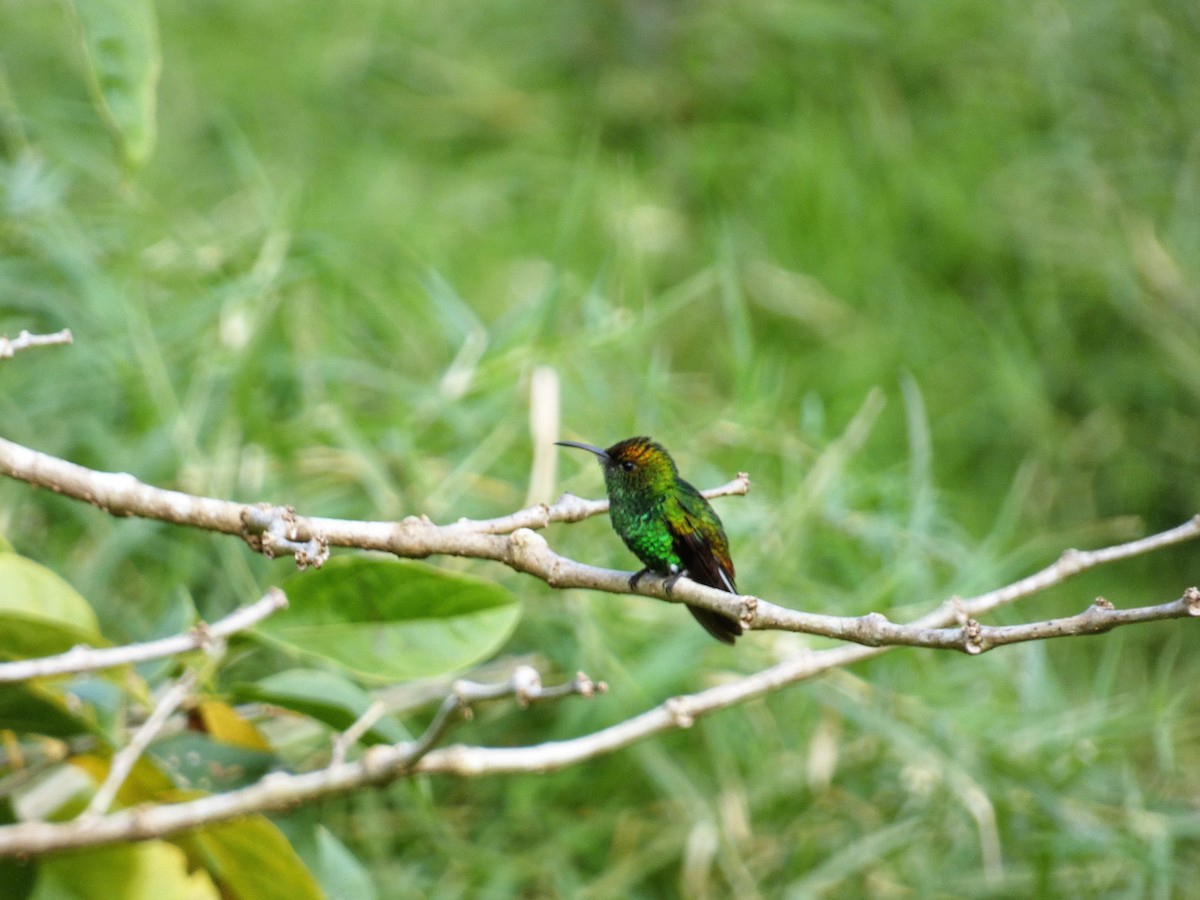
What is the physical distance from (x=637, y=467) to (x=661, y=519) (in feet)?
0.24

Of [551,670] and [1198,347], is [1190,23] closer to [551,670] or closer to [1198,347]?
[1198,347]

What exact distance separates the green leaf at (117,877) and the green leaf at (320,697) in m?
0.14

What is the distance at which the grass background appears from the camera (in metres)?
1.51

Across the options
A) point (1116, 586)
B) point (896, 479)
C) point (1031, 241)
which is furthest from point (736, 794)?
point (1031, 241)

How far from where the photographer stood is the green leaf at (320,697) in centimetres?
98

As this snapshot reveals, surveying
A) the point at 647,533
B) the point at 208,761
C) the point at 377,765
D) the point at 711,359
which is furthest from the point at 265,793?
the point at 711,359

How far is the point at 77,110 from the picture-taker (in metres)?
2.25

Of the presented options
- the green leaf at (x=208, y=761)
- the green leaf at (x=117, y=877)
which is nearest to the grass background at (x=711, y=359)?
the green leaf at (x=208, y=761)

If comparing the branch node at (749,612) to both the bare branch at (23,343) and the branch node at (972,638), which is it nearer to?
the branch node at (972,638)

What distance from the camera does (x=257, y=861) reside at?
94 cm

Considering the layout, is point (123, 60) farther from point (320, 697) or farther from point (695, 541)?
point (695, 541)

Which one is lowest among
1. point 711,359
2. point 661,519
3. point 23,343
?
point 23,343

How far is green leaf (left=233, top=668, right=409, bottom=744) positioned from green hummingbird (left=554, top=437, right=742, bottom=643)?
301 millimetres

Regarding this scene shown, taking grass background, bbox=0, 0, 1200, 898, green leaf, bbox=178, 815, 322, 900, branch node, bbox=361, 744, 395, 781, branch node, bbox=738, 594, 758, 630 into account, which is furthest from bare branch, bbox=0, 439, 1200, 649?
grass background, bbox=0, 0, 1200, 898
